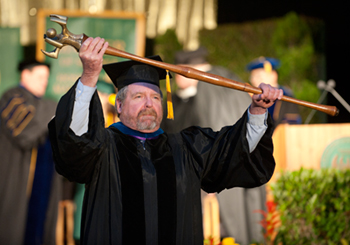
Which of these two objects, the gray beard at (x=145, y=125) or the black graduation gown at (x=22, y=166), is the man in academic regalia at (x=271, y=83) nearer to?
the black graduation gown at (x=22, y=166)

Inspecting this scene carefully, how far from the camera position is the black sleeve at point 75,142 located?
2.38 m

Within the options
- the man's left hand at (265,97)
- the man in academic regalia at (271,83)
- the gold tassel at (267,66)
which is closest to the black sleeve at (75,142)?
the man's left hand at (265,97)

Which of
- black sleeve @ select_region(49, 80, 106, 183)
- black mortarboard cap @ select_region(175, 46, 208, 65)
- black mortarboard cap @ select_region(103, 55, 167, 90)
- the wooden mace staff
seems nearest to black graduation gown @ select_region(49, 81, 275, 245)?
black sleeve @ select_region(49, 80, 106, 183)

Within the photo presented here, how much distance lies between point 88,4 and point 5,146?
19.2 ft

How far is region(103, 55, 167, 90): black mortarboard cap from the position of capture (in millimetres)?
3055

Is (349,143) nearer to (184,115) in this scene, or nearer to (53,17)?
(184,115)

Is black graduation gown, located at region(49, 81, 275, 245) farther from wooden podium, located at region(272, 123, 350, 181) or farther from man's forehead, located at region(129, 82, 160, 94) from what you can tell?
wooden podium, located at region(272, 123, 350, 181)

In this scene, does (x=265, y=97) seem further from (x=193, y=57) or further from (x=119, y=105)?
(x=193, y=57)

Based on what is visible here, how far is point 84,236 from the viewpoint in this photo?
2.53 metres

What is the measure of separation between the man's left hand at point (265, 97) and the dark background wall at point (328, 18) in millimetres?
6476

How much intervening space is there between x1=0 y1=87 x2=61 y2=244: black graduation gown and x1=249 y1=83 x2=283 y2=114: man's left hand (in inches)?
151

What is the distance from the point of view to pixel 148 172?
8.98 ft

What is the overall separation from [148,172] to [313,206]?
2.50m

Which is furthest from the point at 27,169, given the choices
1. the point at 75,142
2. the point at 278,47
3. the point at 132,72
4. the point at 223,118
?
the point at 278,47
